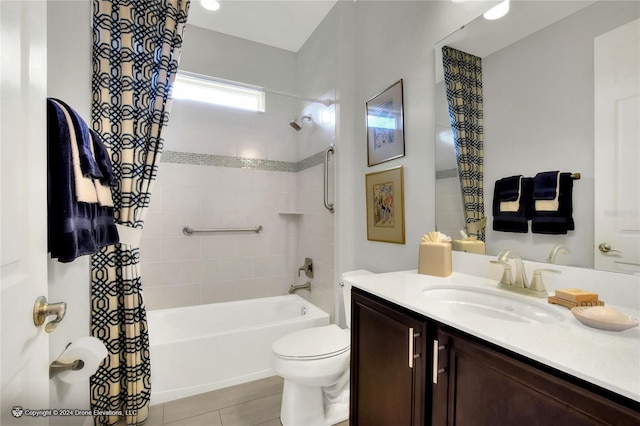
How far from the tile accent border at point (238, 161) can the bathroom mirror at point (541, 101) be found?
143cm

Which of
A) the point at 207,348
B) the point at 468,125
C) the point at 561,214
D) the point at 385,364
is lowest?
the point at 207,348

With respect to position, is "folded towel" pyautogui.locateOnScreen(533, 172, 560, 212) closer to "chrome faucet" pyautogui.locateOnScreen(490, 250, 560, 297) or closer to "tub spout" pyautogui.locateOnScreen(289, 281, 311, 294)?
"chrome faucet" pyautogui.locateOnScreen(490, 250, 560, 297)

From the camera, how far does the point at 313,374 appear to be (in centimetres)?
138

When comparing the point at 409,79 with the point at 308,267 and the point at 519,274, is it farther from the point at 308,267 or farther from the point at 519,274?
the point at 308,267

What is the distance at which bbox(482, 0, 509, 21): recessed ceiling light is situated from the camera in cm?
120

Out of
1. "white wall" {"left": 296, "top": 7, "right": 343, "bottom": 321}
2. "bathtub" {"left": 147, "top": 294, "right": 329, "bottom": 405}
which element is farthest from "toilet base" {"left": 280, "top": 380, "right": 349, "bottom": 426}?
"white wall" {"left": 296, "top": 7, "right": 343, "bottom": 321}

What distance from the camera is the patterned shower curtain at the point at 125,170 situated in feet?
4.92

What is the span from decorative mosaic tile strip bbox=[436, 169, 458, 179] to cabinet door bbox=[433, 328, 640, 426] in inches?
34.6

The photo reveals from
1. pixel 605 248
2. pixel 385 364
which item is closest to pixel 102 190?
pixel 385 364

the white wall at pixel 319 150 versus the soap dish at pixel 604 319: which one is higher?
the white wall at pixel 319 150

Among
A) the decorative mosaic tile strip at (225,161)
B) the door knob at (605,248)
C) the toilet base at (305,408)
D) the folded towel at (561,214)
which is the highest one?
the decorative mosaic tile strip at (225,161)

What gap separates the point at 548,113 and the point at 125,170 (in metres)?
2.05

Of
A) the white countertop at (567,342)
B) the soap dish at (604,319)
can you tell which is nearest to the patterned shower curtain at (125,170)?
the white countertop at (567,342)

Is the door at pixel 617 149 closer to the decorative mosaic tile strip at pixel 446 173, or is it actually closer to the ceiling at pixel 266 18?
the decorative mosaic tile strip at pixel 446 173
